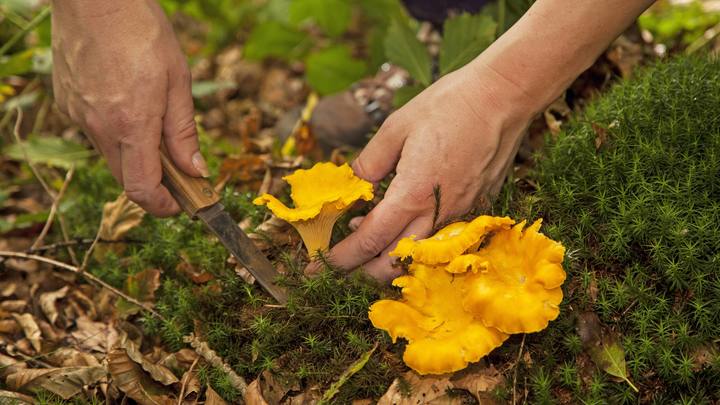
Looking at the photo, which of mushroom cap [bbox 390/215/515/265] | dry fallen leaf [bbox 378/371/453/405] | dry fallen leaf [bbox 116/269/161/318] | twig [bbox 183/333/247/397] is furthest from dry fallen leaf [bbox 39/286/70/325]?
mushroom cap [bbox 390/215/515/265]

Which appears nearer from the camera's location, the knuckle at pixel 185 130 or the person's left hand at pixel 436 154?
the person's left hand at pixel 436 154

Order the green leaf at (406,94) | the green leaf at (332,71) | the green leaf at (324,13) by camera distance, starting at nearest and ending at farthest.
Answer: the green leaf at (406,94), the green leaf at (324,13), the green leaf at (332,71)

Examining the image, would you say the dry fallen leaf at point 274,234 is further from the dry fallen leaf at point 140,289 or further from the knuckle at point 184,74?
the knuckle at point 184,74

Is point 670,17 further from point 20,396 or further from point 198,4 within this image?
point 20,396

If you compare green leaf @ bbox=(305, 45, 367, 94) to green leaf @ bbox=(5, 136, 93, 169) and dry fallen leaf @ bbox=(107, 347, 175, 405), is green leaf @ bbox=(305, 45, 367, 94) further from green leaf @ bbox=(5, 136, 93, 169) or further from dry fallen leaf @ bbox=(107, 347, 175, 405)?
dry fallen leaf @ bbox=(107, 347, 175, 405)

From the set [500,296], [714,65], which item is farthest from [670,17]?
[500,296]

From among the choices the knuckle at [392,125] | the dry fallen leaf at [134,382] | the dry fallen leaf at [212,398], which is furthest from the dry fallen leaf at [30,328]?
the knuckle at [392,125]
